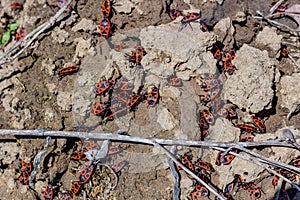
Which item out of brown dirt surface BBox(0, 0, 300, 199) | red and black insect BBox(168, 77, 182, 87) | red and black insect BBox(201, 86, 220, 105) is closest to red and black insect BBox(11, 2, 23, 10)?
brown dirt surface BBox(0, 0, 300, 199)

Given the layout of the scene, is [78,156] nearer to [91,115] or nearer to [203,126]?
[91,115]

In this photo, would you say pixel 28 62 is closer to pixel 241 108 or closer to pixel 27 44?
pixel 27 44

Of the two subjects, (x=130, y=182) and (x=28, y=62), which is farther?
(x=28, y=62)

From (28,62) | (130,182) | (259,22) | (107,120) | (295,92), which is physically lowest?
(130,182)

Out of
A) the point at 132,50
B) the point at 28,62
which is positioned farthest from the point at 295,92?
the point at 28,62

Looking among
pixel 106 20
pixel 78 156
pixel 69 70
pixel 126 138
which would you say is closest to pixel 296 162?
pixel 126 138

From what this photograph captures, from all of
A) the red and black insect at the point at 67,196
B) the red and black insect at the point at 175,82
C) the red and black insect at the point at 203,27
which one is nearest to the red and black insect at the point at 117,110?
the red and black insect at the point at 175,82
